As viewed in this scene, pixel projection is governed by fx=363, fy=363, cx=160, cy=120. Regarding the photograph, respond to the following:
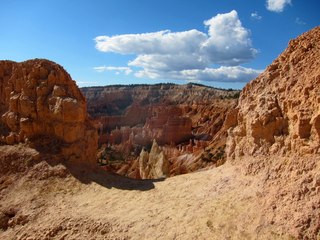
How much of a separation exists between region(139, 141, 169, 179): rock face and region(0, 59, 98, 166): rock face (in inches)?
448

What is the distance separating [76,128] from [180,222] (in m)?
9.32

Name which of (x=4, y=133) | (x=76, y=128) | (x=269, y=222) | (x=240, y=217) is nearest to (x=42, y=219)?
(x=76, y=128)

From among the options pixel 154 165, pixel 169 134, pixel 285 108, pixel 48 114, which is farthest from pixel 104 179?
pixel 169 134

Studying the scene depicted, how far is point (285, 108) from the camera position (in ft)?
40.5

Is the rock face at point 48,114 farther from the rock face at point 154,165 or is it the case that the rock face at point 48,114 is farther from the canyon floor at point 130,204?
the rock face at point 154,165

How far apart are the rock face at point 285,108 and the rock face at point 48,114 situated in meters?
8.34

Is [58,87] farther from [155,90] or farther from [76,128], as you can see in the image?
[155,90]

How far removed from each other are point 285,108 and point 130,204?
707 cm

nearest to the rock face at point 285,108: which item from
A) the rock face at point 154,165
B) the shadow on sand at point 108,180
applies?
the shadow on sand at point 108,180

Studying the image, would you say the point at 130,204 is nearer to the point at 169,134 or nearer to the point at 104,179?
the point at 104,179

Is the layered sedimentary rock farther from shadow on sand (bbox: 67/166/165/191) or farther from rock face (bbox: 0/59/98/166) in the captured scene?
rock face (bbox: 0/59/98/166)

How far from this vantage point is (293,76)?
Result: 12773 millimetres

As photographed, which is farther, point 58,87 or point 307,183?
point 58,87

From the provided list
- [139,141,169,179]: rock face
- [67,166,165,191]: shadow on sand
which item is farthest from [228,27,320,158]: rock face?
[139,141,169,179]: rock face
